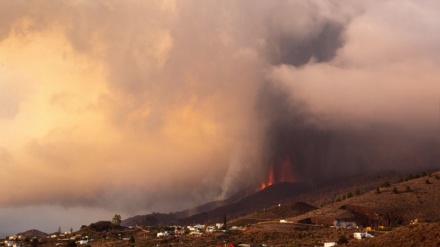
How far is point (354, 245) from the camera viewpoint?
10350 centimetres

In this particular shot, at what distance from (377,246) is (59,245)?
11614 centimetres

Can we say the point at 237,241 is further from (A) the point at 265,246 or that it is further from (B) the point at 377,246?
(B) the point at 377,246

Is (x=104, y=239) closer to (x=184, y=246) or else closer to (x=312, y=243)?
(x=184, y=246)

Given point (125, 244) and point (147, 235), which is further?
point (147, 235)

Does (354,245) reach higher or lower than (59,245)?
lower

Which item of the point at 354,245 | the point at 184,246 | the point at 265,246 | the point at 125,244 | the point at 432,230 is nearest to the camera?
the point at 432,230

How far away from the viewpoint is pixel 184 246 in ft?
486

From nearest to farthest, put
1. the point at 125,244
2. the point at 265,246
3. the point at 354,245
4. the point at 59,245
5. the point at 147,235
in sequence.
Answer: the point at 354,245 < the point at 265,246 < the point at 125,244 < the point at 59,245 < the point at 147,235

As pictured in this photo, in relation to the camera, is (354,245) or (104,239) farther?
(104,239)

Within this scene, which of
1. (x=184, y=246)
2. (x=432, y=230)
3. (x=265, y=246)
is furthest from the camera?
(x=184, y=246)

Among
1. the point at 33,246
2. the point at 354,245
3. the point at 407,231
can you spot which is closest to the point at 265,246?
the point at 354,245

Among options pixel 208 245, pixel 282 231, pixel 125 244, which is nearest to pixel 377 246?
pixel 208 245

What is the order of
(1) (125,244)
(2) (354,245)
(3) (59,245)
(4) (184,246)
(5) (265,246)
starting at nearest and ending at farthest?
(2) (354,245) < (5) (265,246) < (4) (184,246) < (1) (125,244) < (3) (59,245)

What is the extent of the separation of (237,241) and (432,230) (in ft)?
224
